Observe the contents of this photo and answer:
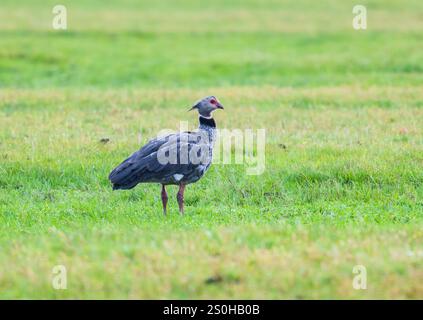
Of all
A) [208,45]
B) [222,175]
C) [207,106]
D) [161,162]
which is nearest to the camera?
[161,162]

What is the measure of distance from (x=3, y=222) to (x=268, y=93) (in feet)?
39.8

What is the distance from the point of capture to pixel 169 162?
37.7ft

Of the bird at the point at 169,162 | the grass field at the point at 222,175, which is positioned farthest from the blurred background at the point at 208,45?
the bird at the point at 169,162

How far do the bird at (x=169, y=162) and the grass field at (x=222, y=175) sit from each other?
1.83 ft

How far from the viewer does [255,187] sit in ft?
43.3

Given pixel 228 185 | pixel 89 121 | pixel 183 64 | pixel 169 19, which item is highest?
pixel 169 19

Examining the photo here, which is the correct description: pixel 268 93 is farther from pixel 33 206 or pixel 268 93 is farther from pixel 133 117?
pixel 33 206

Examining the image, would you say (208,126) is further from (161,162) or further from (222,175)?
(222,175)

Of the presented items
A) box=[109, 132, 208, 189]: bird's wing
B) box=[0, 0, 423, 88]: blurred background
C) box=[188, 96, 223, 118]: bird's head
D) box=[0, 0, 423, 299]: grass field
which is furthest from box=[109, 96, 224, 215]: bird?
box=[0, 0, 423, 88]: blurred background

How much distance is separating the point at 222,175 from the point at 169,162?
2681 mm

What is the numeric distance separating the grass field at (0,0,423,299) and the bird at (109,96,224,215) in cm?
56

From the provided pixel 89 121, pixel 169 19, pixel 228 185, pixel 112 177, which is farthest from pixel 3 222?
pixel 169 19

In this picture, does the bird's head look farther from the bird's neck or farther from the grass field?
the grass field

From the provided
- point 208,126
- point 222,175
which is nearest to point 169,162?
point 208,126
